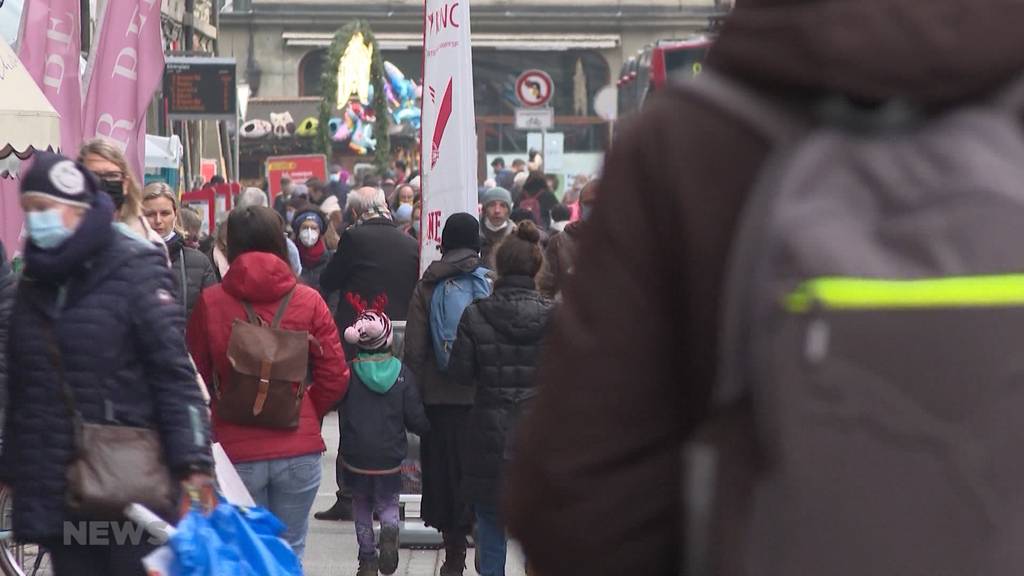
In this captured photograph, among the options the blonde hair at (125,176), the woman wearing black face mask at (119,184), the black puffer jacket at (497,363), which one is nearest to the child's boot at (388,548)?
the black puffer jacket at (497,363)

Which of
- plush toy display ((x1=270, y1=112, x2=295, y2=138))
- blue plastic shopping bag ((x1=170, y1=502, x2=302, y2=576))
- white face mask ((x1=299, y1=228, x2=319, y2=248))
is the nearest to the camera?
blue plastic shopping bag ((x1=170, y1=502, x2=302, y2=576))

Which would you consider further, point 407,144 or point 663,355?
point 407,144

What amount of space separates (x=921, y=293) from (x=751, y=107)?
0.83 feet

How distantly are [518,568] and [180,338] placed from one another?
4.37 meters

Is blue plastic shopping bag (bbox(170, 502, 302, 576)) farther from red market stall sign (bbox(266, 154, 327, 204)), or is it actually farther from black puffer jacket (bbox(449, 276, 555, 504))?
red market stall sign (bbox(266, 154, 327, 204))

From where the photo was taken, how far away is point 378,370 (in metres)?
8.40

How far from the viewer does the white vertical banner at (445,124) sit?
34.2 ft

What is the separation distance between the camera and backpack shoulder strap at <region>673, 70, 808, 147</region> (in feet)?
5.75

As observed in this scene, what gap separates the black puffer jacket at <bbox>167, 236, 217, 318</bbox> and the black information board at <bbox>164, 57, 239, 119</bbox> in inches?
605

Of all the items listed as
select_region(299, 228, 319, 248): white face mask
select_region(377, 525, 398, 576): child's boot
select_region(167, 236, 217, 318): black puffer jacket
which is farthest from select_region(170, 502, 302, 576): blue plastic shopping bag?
select_region(299, 228, 319, 248): white face mask

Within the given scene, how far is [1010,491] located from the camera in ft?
5.51

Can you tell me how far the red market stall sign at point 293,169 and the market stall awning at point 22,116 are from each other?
72.9 feet

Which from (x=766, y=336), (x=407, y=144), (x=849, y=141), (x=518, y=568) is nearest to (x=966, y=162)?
(x=849, y=141)

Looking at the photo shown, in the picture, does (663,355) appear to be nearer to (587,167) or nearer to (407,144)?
(587,167)
